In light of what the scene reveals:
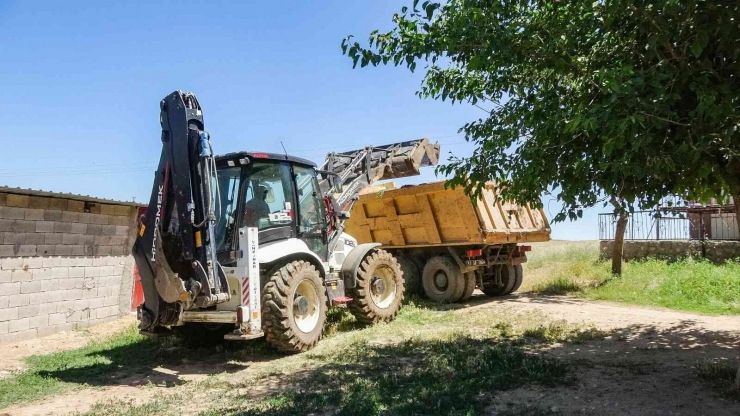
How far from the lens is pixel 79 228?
10680 mm

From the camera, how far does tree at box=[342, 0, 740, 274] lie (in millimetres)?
4254

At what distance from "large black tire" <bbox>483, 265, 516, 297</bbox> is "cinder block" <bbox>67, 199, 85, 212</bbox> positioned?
28.7ft

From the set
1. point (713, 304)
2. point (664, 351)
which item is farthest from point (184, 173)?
point (713, 304)

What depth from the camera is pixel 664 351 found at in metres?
7.08

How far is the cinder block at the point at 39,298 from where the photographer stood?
380 inches

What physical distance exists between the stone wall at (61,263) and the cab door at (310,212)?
491cm

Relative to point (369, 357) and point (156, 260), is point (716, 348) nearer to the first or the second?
point (369, 357)

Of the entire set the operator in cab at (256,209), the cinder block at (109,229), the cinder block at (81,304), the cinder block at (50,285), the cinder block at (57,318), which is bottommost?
the cinder block at (57,318)

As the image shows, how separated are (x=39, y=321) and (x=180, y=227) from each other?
15.8 feet

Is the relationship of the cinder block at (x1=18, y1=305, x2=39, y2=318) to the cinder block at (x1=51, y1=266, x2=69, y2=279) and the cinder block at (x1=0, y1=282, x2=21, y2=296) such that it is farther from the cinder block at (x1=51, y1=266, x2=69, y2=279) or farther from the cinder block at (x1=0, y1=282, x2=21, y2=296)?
the cinder block at (x1=51, y1=266, x2=69, y2=279)

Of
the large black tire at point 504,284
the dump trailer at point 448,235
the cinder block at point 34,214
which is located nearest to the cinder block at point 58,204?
the cinder block at point 34,214

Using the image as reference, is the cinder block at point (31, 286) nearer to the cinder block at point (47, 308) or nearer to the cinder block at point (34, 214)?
the cinder block at point (47, 308)

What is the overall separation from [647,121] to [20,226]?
9.72m

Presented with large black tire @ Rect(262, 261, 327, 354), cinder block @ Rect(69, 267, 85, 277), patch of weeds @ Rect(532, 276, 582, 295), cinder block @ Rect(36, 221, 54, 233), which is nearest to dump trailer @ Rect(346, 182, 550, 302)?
patch of weeds @ Rect(532, 276, 582, 295)
